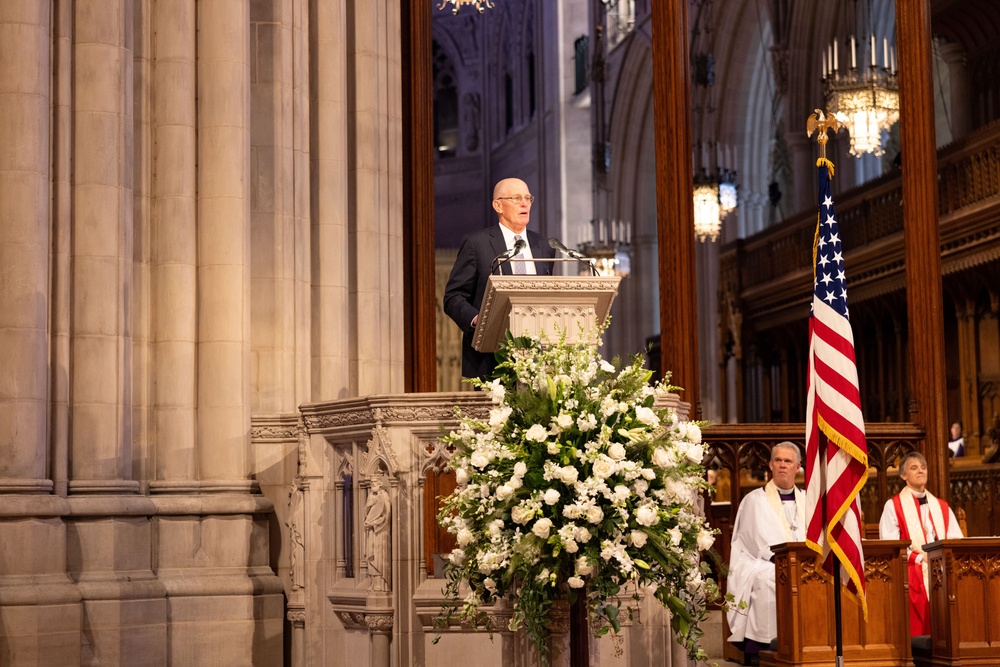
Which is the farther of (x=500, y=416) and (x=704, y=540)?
(x=704, y=540)

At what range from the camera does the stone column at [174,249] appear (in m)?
8.70

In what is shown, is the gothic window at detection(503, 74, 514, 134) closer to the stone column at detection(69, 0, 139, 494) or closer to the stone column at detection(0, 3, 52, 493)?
the stone column at detection(69, 0, 139, 494)

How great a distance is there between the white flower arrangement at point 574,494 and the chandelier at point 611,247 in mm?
14954

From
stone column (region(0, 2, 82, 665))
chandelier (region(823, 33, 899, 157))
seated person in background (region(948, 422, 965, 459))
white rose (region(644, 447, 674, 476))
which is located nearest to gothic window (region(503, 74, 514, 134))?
chandelier (region(823, 33, 899, 157))

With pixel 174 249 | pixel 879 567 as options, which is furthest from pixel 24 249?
pixel 879 567

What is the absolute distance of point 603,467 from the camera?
5824 mm

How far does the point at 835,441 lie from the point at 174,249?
3.99 m

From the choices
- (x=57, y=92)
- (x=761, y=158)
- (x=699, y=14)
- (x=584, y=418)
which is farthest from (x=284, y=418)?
(x=761, y=158)

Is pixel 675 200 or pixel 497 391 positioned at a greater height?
pixel 675 200

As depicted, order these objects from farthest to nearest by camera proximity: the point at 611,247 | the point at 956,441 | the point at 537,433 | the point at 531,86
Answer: the point at 531,86
the point at 611,247
the point at 956,441
the point at 537,433

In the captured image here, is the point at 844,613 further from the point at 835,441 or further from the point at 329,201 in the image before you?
the point at 329,201

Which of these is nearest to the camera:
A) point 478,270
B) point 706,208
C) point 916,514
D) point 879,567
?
point 478,270

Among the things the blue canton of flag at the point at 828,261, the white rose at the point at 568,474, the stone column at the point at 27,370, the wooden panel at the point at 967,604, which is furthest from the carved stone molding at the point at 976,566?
the stone column at the point at 27,370

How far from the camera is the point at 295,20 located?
988 cm
